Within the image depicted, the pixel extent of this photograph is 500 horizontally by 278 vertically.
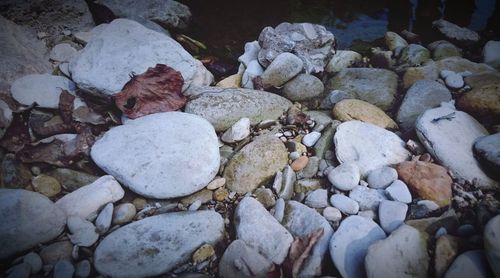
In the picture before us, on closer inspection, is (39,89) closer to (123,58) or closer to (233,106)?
(123,58)

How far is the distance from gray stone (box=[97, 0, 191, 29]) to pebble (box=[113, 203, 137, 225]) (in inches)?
146

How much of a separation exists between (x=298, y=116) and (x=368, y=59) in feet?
6.55

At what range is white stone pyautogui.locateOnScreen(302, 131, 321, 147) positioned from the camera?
11.0 feet

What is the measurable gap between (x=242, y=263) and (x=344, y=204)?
3.48ft

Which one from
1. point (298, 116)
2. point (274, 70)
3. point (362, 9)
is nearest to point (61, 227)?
point (298, 116)

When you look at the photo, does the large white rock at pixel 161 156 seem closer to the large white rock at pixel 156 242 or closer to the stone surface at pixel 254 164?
the stone surface at pixel 254 164

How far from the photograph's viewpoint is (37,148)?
3.08 metres

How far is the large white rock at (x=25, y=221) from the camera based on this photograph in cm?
233

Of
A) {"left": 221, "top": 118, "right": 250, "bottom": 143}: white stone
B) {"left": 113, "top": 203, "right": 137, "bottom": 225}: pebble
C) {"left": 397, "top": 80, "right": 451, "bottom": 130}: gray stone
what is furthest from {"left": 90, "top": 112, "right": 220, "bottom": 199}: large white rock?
{"left": 397, "top": 80, "right": 451, "bottom": 130}: gray stone

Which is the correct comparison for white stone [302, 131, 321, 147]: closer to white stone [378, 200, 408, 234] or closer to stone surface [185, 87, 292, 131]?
stone surface [185, 87, 292, 131]

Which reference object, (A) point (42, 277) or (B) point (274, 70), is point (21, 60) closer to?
(A) point (42, 277)

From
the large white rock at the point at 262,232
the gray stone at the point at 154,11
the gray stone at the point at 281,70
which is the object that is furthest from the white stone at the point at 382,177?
the gray stone at the point at 154,11

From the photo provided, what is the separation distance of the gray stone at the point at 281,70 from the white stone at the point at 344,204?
186 centimetres

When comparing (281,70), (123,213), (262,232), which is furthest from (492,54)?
(123,213)
